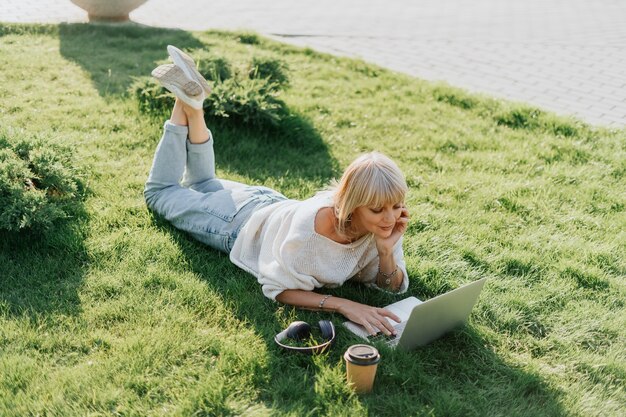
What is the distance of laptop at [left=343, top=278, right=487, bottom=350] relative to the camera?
141 inches

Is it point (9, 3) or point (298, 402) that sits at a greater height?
point (9, 3)

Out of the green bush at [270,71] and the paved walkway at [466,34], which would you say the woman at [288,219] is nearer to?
the green bush at [270,71]

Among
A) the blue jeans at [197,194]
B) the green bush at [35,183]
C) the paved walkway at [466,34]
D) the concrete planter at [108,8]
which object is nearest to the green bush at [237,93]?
the blue jeans at [197,194]

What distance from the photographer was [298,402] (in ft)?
11.3


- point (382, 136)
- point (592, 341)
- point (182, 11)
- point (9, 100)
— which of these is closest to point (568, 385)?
point (592, 341)

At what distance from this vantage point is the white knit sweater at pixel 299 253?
13.1 feet

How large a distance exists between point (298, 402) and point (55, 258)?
203 centimetres

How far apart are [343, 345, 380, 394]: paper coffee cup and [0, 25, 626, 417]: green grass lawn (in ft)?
0.21

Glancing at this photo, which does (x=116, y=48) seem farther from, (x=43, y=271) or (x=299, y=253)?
(x=299, y=253)

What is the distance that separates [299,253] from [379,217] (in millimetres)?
513

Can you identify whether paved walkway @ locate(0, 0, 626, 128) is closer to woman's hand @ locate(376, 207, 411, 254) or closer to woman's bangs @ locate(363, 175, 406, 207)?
woman's hand @ locate(376, 207, 411, 254)

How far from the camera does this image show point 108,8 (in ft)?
31.9

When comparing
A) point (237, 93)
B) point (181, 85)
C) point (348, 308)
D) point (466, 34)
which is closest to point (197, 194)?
point (181, 85)

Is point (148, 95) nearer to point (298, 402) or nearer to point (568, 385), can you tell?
point (298, 402)
